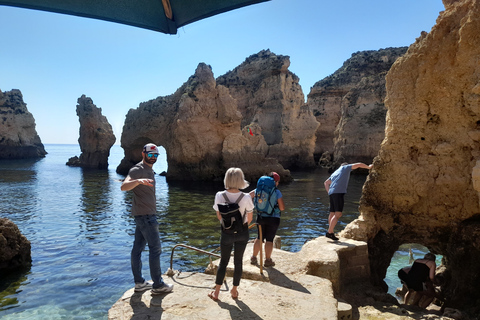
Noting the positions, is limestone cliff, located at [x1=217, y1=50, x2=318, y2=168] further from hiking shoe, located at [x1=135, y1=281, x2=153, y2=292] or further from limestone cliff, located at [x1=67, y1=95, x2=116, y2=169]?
hiking shoe, located at [x1=135, y1=281, x2=153, y2=292]

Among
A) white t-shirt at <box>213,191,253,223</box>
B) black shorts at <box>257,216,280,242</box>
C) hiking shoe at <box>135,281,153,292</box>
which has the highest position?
→ white t-shirt at <box>213,191,253,223</box>

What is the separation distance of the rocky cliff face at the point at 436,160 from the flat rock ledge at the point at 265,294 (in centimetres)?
182

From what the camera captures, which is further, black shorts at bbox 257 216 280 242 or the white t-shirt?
black shorts at bbox 257 216 280 242

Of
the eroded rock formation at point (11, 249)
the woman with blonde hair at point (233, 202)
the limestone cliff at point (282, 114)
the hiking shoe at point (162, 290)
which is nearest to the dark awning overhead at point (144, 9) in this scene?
the woman with blonde hair at point (233, 202)

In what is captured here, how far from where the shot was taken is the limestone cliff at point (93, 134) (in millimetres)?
44156

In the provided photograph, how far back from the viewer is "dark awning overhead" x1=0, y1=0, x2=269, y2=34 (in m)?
3.19

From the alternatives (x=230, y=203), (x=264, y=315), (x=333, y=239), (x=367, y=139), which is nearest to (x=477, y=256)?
(x=333, y=239)

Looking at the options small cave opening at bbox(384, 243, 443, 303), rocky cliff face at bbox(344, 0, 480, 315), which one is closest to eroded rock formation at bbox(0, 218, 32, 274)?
rocky cliff face at bbox(344, 0, 480, 315)

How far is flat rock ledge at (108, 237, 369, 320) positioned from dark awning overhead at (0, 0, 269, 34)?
10.1 ft

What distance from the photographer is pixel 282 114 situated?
41344mm

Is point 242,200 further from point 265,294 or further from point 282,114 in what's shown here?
point 282,114

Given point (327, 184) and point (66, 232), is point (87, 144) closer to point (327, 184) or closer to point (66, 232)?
point (66, 232)

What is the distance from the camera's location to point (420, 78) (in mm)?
7129

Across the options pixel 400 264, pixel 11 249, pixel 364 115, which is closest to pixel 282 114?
pixel 364 115
